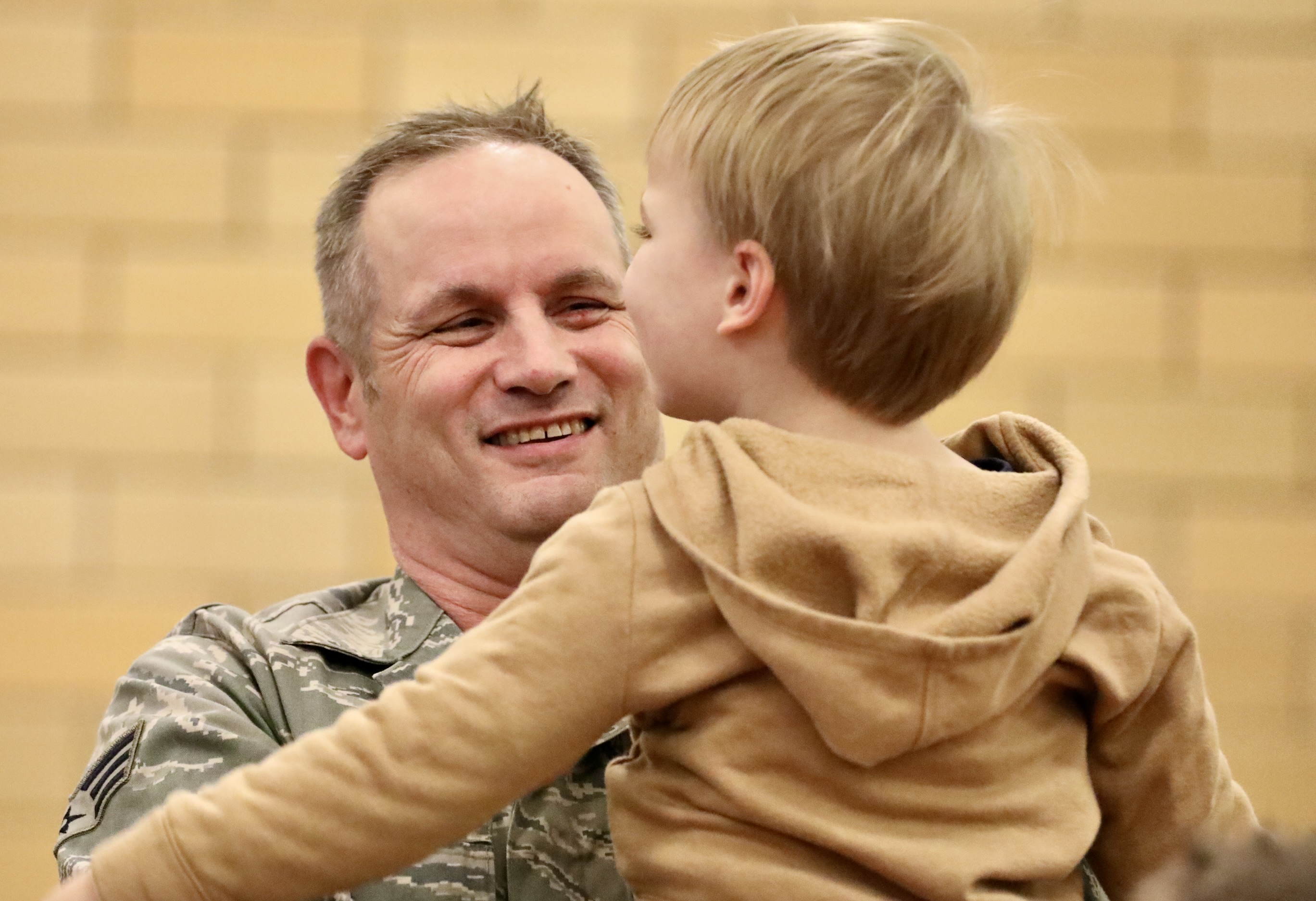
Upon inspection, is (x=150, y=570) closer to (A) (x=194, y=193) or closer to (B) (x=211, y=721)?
(A) (x=194, y=193)

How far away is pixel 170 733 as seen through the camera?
158 cm

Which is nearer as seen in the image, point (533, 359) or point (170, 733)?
point (170, 733)

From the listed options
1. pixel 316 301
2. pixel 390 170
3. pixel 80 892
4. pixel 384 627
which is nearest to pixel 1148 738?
pixel 80 892

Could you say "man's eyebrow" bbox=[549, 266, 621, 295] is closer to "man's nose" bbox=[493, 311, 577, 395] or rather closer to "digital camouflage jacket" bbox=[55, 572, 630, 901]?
"man's nose" bbox=[493, 311, 577, 395]

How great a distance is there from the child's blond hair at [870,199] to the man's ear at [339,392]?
999 mm

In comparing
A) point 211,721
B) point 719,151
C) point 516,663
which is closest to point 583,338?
point 211,721

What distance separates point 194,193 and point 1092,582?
8.29ft

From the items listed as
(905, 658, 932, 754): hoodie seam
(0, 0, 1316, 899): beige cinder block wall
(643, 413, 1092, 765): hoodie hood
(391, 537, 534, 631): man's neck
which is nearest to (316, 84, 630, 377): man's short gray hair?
(391, 537, 534, 631): man's neck

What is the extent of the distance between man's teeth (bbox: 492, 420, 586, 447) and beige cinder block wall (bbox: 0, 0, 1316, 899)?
4.67 feet

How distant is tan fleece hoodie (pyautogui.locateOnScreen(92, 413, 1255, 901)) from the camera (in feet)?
3.49

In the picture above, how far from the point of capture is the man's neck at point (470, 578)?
1.94 m

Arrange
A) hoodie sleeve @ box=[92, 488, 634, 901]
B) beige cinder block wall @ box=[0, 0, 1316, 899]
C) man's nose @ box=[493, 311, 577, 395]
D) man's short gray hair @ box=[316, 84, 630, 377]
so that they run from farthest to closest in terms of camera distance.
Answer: beige cinder block wall @ box=[0, 0, 1316, 899] < man's short gray hair @ box=[316, 84, 630, 377] < man's nose @ box=[493, 311, 577, 395] < hoodie sleeve @ box=[92, 488, 634, 901]

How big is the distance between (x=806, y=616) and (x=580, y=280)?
94 centimetres

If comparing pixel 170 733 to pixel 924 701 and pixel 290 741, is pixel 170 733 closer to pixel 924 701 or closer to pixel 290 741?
pixel 290 741
